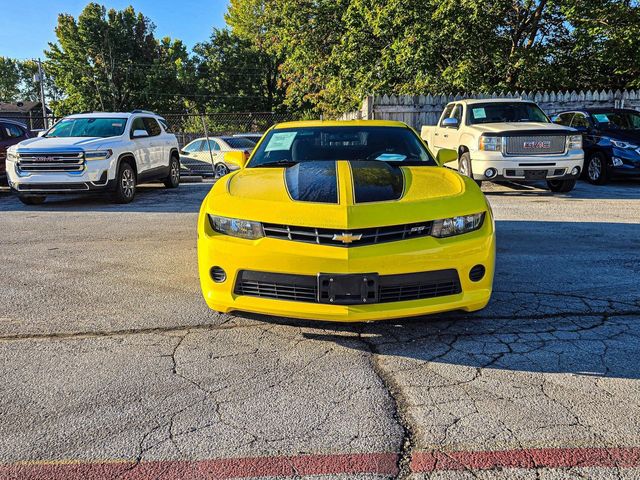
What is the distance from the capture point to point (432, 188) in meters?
4.05

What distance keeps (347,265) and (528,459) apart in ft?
4.87

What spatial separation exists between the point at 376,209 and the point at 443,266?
1.90 ft

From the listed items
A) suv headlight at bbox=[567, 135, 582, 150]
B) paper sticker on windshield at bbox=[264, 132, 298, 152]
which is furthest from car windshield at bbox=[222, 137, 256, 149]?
paper sticker on windshield at bbox=[264, 132, 298, 152]

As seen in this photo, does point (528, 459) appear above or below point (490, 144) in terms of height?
below

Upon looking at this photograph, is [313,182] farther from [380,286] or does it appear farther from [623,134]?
[623,134]

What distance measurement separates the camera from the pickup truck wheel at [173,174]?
13250 mm

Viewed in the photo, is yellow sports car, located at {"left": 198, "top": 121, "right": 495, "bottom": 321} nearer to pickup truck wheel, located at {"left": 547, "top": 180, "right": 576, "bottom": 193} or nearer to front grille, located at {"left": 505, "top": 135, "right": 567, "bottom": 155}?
front grille, located at {"left": 505, "top": 135, "right": 567, "bottom": 155}

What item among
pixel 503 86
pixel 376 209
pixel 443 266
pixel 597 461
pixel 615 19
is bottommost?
pixel 597 461

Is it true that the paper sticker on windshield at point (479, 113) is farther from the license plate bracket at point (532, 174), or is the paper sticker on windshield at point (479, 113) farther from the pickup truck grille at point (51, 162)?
the pickup truck grille at point (51, 162)

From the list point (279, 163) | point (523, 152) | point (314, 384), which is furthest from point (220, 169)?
point (314, 384)

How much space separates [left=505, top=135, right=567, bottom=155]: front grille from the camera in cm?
1005

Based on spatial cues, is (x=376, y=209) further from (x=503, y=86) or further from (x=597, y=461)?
(x=503, y=86)

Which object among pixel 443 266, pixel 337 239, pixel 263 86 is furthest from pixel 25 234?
pixel 263 86

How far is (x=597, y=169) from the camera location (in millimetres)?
12266
